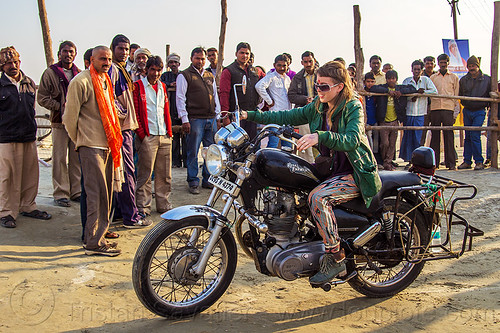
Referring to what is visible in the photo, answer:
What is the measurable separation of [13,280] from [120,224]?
77.2 inches

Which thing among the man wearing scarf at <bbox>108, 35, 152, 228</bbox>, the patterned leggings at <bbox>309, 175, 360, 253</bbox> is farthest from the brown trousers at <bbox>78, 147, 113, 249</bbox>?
the patterned leggings at <bbox>309, 175, 360, 253</bbox>

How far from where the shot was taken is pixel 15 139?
590 centimetres

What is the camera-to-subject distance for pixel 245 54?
26.2 ft

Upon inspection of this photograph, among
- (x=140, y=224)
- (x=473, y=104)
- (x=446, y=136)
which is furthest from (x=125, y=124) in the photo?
(x=473, y=104)

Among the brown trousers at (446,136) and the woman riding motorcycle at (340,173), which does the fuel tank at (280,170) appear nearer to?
the woman riding motorcycle at (340,173)

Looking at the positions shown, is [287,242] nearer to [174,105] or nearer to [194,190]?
[194,190]

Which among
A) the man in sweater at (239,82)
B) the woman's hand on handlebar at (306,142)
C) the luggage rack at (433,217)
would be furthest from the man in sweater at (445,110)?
the woman's hand on handlebar at (306,142)

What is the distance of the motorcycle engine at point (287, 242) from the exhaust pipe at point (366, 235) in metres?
0.31

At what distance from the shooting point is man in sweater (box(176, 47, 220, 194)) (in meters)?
7.66

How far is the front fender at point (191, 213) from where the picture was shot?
3.50 meters

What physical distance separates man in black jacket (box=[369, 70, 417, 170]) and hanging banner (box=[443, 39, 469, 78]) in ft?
25.7

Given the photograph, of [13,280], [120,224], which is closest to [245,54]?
[120,224]

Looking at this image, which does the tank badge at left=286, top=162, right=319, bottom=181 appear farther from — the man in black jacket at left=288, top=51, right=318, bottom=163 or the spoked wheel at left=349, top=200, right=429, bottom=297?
the man in black jacket at left=288, top=51, right=318, bottom=163

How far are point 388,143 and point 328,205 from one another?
668 cm
